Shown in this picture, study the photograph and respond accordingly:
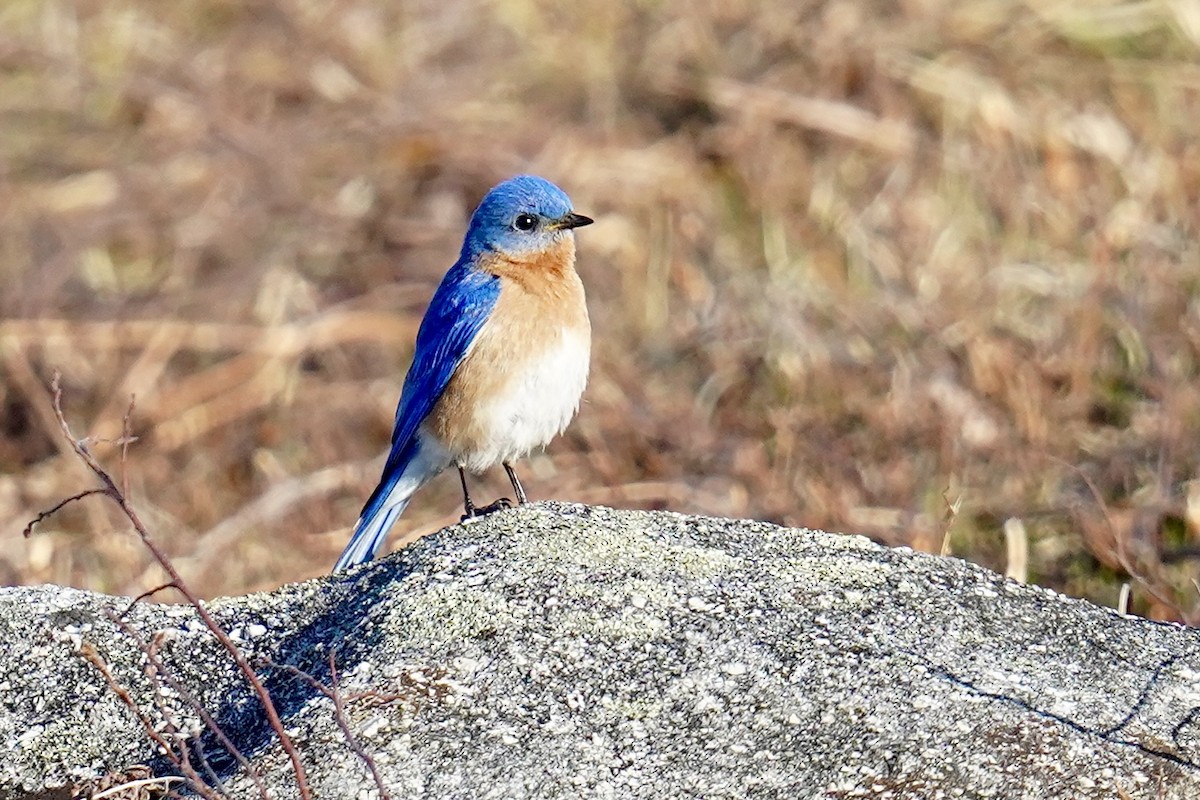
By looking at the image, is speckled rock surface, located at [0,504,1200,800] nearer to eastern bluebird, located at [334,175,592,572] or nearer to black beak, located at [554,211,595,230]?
eastern bluebird, located at [334,175,592,572]

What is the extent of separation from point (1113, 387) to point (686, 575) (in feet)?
12.5

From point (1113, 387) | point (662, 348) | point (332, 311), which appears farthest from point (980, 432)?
point (332, 311)

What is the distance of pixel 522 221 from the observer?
507cm

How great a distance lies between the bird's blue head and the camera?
5.06 m

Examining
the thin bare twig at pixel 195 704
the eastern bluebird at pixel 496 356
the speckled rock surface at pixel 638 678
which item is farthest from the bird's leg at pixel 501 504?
the thin bare twig at pixel 195 704

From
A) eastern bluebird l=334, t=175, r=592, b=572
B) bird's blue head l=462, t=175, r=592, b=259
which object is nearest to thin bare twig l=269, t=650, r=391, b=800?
eastern bluebird l=334, t=175, r=592, b=572

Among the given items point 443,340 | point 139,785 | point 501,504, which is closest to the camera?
point 139,785

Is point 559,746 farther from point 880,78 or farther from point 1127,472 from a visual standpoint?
point 880,78

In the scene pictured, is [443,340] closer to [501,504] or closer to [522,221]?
[522,221]

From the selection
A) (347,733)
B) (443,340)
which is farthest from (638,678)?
(443,340)

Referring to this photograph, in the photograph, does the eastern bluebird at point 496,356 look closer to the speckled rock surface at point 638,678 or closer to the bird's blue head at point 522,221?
the bird's blue head at point 522,221

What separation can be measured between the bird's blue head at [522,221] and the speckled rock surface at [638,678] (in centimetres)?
162

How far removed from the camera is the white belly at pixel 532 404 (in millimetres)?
4762

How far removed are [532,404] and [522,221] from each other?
0.59 m
